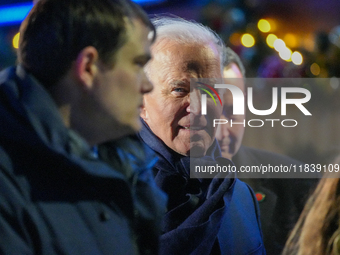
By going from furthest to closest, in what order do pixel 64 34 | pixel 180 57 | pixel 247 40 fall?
pixel 247 40
pixel 180 57
pixel 64 34

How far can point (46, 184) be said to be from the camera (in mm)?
→ 844

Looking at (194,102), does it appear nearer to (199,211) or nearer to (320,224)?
(199,211)

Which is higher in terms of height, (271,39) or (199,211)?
(271,39)

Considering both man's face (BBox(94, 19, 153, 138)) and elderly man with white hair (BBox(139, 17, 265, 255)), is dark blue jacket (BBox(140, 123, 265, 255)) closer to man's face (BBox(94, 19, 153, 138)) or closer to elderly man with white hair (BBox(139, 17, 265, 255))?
elderly man with white hair (BBox(139, 17, 265, 255))

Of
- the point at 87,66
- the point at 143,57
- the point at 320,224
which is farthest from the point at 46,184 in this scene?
the point at 320,224

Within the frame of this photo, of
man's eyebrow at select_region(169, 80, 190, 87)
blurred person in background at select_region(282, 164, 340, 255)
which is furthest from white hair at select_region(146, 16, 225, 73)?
blurred person in background at select_region(282, 164, 340, 255)

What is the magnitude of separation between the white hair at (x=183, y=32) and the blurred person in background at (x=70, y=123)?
30cm

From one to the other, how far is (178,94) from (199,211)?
1.44 feet

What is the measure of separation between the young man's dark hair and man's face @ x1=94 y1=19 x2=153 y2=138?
0.03 meters

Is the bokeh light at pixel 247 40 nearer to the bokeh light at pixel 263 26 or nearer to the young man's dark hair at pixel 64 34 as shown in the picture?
the bokeh light at pixel 263 26

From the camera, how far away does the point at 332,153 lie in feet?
4.87

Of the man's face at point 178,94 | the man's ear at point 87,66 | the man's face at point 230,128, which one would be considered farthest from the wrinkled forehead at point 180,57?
the man's ear at point 87,66

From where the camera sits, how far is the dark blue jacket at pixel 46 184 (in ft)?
2.58

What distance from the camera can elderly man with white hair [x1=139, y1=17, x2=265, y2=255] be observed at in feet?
4.05
